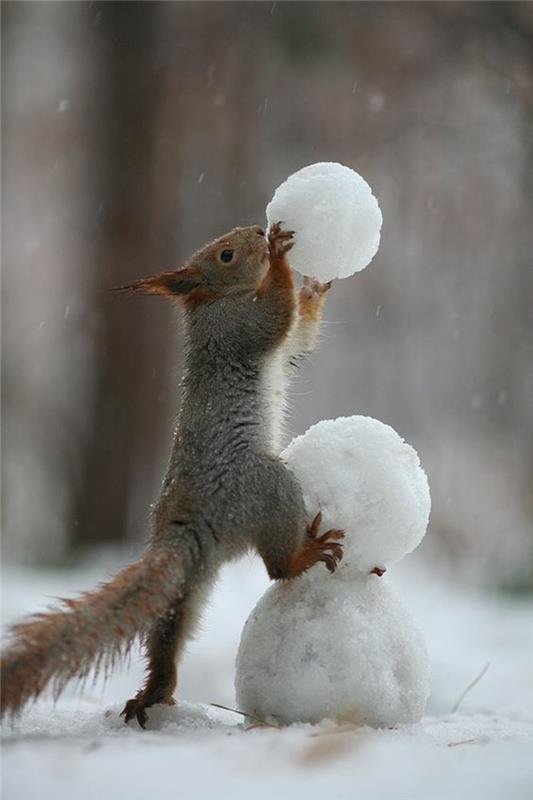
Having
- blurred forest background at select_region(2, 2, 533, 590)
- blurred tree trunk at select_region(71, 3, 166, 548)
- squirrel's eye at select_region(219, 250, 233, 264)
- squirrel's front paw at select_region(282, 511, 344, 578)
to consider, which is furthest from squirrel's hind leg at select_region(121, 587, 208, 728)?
blurred tree trunk at select_region(71, 3, 166, 548)

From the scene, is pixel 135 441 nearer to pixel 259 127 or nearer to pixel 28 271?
pixel 259 127

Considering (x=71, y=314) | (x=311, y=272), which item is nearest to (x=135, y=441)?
(x=71, y=314)

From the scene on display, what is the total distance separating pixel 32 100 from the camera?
44.2 feet

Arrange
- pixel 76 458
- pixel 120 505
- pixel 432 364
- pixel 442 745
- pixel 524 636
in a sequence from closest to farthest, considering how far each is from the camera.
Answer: pixel 442 745
pixel 524 636
pixel 120 505
pixel 76 458
pixel 432 364

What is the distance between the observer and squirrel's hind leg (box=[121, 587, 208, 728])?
11.3 feet

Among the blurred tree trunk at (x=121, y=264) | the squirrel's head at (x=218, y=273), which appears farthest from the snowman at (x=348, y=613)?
the blurred tree trunk at (x=121, y=264)

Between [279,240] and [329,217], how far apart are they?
8.2 inches

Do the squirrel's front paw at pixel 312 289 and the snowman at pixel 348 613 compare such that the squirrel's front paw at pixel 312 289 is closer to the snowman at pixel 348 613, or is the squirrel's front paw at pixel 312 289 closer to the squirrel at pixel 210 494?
the squirrel at pixel 210 494

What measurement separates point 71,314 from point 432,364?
400 cm

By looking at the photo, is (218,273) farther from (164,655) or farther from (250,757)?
(250,757)

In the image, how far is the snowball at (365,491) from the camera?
3.45m

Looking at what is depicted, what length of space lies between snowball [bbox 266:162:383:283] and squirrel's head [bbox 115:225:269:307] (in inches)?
13.6

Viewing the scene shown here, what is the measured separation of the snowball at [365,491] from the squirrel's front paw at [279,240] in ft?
2.17

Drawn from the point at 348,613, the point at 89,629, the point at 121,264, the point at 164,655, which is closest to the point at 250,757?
the point at 89,629
